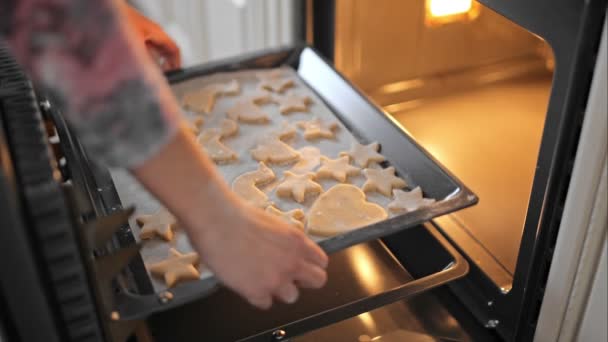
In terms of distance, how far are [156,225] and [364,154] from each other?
0.33 m

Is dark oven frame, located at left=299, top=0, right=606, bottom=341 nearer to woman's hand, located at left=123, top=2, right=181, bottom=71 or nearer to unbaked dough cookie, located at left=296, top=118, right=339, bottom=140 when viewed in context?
unbaked dough cookie, located at left=296, top=118, right=339, bottom=140

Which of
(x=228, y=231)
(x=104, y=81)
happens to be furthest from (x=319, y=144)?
(x=104, y=81)

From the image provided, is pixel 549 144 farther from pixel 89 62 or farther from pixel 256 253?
pixel 89 62

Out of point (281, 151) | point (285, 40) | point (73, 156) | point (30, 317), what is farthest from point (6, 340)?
point (285, 40)

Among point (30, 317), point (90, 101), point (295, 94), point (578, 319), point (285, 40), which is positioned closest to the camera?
point (90, 101)

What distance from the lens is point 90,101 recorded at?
439 millimetres

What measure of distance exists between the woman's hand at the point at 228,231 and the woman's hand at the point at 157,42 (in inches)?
23.4

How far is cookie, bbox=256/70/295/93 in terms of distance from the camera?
1.18 meters

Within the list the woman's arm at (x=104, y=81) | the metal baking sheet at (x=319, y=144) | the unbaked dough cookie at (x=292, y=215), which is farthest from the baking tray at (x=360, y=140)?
the woman's arm at (x=104, y=81)

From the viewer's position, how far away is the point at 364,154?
1.00 metres

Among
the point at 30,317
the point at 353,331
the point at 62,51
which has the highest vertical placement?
the point at 62,51

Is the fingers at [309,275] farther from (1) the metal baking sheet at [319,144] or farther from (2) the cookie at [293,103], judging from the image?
(2) the cookie at [293,103]

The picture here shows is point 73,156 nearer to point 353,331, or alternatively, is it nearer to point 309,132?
point 309,132

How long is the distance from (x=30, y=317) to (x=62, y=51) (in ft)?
0.82
